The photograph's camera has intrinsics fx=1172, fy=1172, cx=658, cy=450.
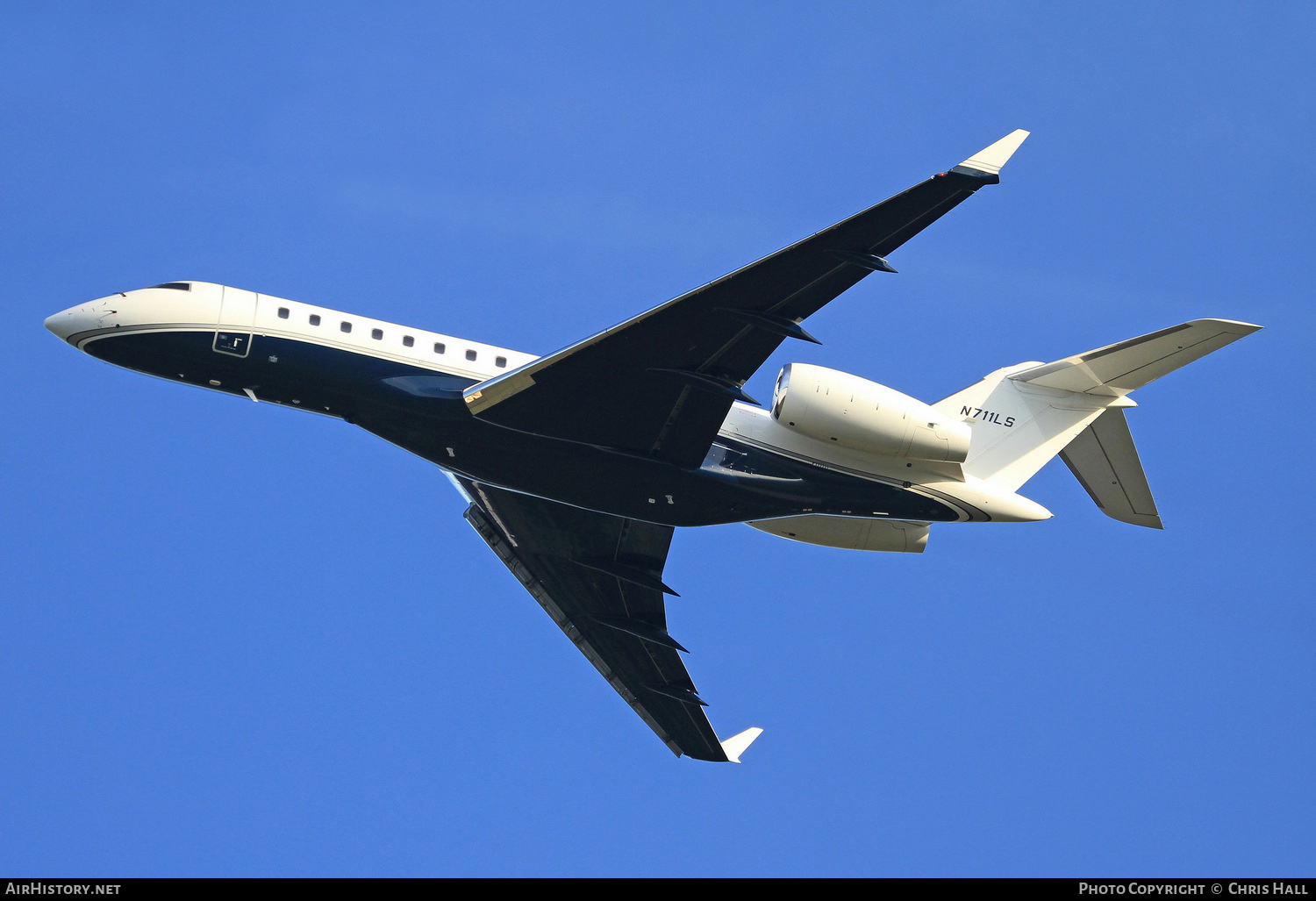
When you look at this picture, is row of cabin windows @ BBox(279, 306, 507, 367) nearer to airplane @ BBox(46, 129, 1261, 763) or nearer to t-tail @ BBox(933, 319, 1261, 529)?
airplane @ BBox(46, 129, 1261, 763)

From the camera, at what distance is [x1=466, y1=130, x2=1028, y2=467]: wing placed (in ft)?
59.3

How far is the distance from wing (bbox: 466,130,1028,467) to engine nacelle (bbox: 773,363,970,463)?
0.89 meters

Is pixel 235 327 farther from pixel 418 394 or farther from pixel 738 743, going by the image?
pixel 738 743

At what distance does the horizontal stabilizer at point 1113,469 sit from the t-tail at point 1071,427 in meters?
0.02

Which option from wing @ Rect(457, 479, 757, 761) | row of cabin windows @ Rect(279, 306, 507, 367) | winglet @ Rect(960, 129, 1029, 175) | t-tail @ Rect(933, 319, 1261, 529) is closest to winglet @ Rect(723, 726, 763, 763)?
wing @ Rect(457, 479, 757, 761)

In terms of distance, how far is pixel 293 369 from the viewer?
69.6ft

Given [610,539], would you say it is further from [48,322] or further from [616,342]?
[48,322]

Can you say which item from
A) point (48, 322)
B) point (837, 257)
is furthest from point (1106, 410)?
point (48, 322)

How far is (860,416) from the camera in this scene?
67.2 feet

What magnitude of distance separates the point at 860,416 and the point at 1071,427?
5.77m

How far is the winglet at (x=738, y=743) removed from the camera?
92.6 feet

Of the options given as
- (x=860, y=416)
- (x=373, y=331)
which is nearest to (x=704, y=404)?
(x=860, y=416)

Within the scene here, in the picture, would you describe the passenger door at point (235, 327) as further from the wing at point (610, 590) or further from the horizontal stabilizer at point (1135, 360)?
the horizontal stabilizer at point (1135, 360)

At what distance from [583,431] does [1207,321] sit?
11430 millimetres
